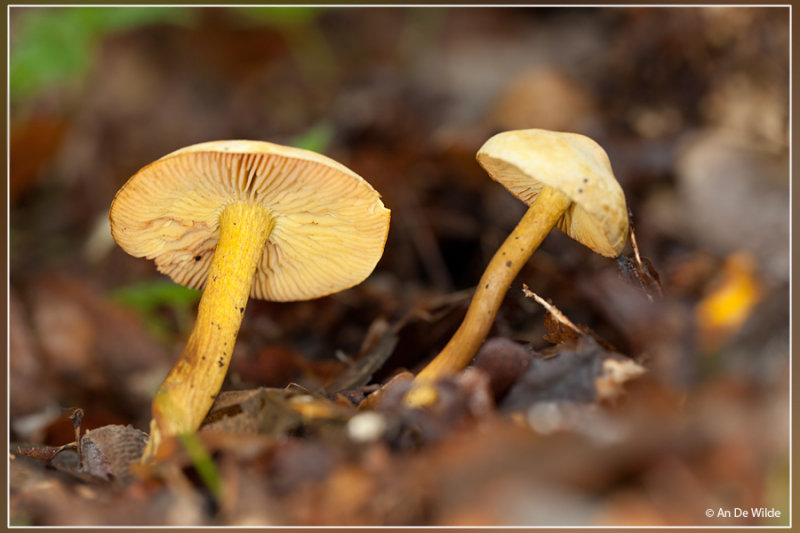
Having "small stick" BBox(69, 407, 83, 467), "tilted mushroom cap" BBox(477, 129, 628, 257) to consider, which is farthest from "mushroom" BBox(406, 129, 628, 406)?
"small stick" BBox(69, 407, 83, 467)

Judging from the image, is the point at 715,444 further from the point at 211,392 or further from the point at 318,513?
the point at 211,392

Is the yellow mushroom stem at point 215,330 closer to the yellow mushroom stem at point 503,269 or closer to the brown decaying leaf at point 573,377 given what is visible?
the yellow mushroom stem at point 503,269

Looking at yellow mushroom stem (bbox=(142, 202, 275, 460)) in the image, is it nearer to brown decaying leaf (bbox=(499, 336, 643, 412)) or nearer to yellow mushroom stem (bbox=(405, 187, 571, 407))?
yellow mushroom stem (bbox=(405, 187, 571, 407))

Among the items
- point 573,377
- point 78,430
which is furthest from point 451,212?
point 78,430

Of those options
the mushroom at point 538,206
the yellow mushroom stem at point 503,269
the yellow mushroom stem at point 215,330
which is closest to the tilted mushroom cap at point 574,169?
the mushroom at point 538,206

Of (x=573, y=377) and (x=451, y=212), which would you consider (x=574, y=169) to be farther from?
(x=451, y=212)

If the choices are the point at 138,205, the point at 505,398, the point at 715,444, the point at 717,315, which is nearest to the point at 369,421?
the point at 505,398
